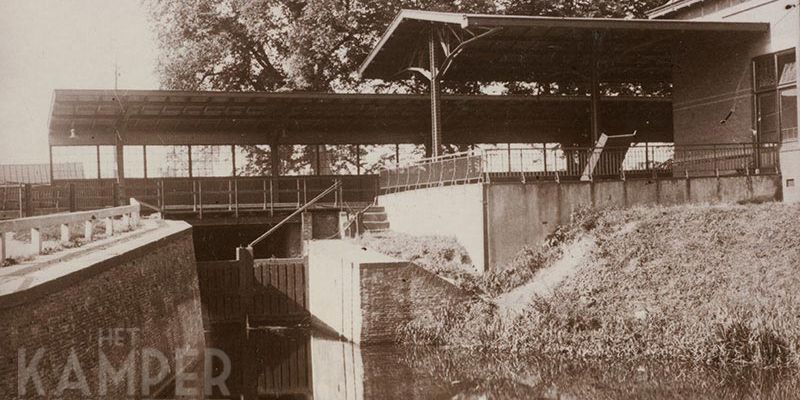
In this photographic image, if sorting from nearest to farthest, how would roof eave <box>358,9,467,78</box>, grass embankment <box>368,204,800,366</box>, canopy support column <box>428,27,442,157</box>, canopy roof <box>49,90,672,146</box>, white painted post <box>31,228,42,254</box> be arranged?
white painted post <box>31,228,42,254</box> < grass embankment <box>368,204,800,366</box> < roof eave <box>358,9,467,78</box> < canopy support column <box>428,27,442,157</box> < canopy roof <box>49,90,672,146</box>

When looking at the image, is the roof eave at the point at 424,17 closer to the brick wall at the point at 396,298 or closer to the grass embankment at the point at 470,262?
the grass embankment at the point at 470,262

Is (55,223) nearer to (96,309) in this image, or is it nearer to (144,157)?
(96,309)

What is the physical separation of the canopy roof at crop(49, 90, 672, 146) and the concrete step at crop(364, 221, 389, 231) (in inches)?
191

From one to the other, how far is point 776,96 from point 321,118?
49.6 feet

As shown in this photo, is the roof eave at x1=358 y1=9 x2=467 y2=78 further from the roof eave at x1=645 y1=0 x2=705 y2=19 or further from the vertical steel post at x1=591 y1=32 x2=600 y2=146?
the roof eave at x1=645 y1=0 x2=705 y2=19

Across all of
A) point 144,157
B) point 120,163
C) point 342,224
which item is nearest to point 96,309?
point 342,224

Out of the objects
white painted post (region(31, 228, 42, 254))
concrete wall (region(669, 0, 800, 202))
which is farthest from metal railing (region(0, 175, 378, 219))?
white painted post (region(31, 228, 42, 254))

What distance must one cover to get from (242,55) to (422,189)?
638 inches

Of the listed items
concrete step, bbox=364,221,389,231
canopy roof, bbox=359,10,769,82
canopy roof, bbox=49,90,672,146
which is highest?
canopy roof, bbox=359,10,769,82

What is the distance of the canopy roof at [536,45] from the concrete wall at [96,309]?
9299 millimetres

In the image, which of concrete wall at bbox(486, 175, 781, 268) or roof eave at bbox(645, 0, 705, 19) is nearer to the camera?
concrete wall at bbox(486, 175, 781, 268)

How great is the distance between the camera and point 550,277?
18.6 metres

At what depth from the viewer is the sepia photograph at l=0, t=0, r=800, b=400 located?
46.4 feet

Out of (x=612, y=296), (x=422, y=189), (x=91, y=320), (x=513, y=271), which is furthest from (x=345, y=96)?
(x=91, y=320)
